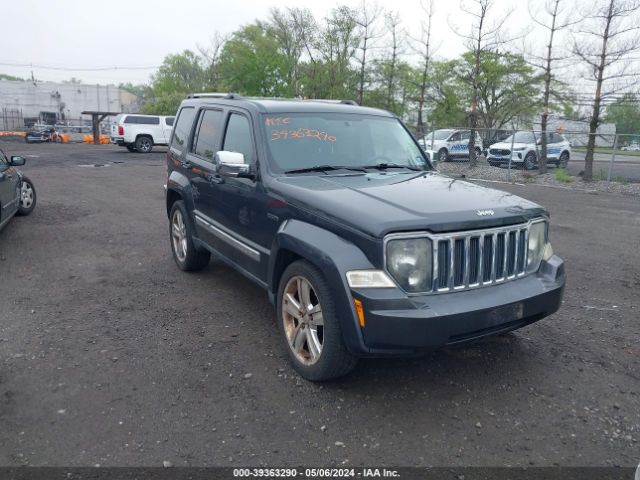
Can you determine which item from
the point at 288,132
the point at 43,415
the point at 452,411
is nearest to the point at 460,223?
the point at 452,411

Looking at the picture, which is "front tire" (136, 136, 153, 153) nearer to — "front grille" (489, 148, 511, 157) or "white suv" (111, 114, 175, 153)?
"white suv" (111, 114, 175, 153)

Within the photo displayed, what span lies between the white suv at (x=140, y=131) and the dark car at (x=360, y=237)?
79.6 ft

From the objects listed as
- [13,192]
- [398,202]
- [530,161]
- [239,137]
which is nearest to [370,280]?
[398,202]

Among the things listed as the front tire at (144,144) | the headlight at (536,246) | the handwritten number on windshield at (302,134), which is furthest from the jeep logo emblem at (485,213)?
the front tire at (144,144)

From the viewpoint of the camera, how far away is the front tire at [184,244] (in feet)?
19.7

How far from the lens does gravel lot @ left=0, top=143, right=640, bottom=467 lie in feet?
10.0

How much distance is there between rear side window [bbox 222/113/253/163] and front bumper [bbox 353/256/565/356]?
1.99 metres

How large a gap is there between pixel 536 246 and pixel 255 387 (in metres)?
2.25

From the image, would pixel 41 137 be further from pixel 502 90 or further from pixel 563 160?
pixel 563 160

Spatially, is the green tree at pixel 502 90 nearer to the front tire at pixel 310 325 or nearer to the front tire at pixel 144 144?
the front tire at pixel 144 144

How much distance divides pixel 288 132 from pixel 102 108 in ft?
317

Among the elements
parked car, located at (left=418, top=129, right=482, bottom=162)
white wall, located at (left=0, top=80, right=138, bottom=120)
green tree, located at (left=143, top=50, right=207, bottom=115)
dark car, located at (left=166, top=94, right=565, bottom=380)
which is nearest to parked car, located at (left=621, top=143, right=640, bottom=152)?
parked car, located at (left=418, top=129, right=482, bottom=162)

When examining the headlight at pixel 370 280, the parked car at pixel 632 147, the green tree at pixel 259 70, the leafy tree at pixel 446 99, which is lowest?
the headlight at pixel 370 280

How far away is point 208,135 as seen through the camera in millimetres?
5516
